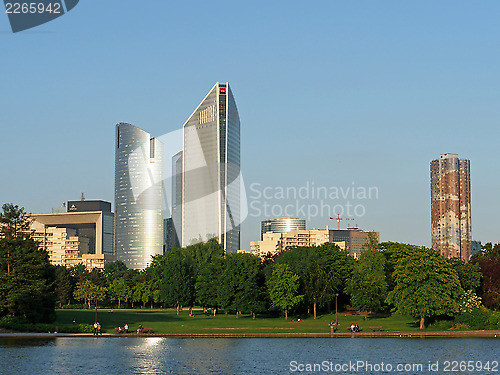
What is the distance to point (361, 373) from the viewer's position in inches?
2239

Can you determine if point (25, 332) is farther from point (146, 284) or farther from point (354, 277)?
point (146, 284)

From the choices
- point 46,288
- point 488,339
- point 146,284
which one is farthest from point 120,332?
point 146,284

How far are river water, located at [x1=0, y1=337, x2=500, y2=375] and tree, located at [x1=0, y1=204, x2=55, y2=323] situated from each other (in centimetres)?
988

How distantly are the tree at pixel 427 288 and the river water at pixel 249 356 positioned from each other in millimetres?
9436

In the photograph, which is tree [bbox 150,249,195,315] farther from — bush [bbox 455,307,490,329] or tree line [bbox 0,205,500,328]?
bush [bbox 455,307,490,329]

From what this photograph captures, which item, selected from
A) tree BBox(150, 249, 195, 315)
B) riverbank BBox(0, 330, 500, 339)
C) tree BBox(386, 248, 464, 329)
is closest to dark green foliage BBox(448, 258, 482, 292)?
tree BBox(386, 248, 464, 329)

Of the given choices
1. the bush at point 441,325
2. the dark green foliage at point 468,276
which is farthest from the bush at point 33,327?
the dark green foliage at point 468,276

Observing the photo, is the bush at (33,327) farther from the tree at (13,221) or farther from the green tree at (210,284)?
the green tree at (210,284)

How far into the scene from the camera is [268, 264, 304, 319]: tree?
375 ft

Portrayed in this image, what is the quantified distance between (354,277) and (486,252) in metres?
30.4

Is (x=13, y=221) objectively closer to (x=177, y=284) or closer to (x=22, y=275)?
(x=22, y=275)

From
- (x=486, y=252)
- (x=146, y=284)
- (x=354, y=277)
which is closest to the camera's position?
(x=354, y=277)

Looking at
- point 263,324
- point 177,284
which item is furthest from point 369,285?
point 177,284

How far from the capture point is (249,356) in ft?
219
